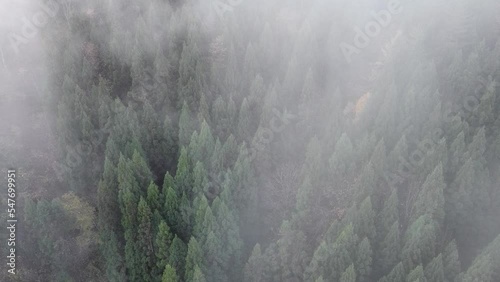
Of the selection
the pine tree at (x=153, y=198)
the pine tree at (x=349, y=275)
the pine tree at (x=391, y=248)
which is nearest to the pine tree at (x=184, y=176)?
the pine tree at (x=153, y=198)

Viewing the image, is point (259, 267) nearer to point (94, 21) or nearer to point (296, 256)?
point (296, 256)

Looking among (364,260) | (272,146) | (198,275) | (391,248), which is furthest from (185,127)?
(391,248)

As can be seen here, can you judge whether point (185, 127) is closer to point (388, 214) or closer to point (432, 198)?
point (388, 214)

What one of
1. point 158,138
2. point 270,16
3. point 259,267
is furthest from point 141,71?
point 259,267

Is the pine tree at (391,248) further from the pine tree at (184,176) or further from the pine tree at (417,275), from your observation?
the pine tree at (184,176)

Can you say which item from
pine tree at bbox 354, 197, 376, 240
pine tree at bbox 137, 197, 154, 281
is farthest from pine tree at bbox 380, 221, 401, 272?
pine tree at bbox 137, 197, 154, 281

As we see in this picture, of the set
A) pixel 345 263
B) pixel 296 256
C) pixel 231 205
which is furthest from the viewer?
pixel 231 205

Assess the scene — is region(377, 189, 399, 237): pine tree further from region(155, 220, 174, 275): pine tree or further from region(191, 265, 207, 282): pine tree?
region(155, 220, 174, 275): pine tree

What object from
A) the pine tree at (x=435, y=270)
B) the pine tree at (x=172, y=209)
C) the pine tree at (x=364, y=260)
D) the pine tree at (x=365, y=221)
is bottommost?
the pine tree at (x=435, y=270)
